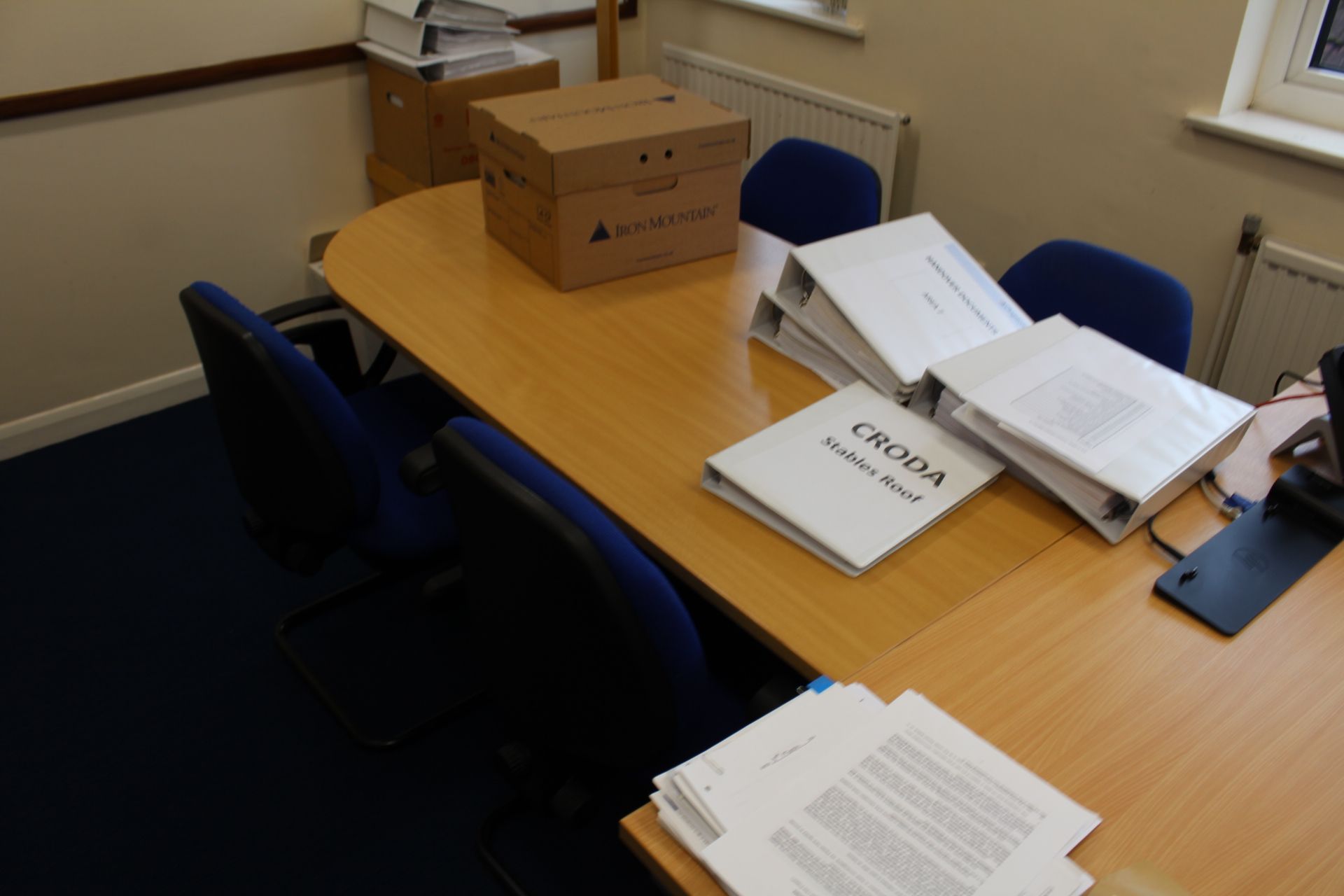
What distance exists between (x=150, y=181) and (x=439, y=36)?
87 cm

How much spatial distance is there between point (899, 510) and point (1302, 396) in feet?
2.66

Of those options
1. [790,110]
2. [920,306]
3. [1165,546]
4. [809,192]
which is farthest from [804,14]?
[1165,546]

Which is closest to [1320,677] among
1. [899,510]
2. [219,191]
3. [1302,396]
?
[899,510]

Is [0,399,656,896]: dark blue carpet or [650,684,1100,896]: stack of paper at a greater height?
[650,684,1100,896]: stack of paper

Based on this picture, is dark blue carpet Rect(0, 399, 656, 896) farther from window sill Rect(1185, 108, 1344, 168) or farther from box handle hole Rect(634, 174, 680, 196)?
window sill Rect(1185, 108, 1344, 168)

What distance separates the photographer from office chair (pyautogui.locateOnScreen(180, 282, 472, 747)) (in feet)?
5.32

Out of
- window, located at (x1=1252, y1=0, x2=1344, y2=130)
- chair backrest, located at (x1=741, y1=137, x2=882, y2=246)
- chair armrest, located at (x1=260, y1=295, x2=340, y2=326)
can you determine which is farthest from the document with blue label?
window, located at (x1=1252, y1=0, x2=1344, y2=130)

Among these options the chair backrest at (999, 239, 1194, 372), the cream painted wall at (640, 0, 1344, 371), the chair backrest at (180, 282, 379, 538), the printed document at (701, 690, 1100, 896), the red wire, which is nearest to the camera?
the printed document at (701, 690, 1100, 896)

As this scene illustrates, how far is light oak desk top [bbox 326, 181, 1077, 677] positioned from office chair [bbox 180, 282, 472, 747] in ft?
0.65

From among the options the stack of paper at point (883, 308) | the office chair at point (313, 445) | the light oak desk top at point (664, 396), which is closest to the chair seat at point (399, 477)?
the office chair at point (313, 445)

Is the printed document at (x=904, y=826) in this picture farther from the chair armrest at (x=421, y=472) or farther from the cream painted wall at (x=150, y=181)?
the cream painted wall at (x=150, y=181)

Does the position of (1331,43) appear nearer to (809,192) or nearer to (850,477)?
(809,192)

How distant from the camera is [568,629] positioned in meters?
1.25

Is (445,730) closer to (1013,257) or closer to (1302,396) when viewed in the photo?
(1302,396)
